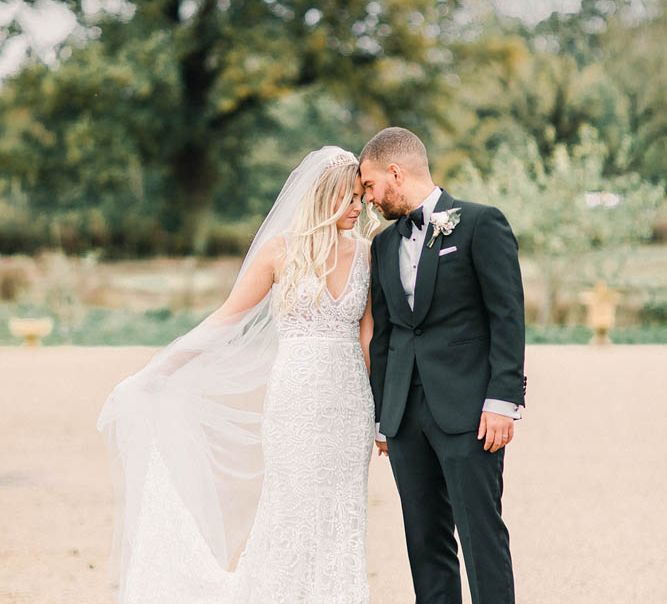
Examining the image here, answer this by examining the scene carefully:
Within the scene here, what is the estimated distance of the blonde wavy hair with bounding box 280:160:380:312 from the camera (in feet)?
11.6

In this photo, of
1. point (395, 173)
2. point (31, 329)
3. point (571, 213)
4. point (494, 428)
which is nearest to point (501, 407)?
point (494, 428)

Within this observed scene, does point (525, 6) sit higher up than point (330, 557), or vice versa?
point (525, 6)

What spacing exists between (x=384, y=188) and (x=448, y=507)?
1.08 metres

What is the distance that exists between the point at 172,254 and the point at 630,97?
36.9 feet

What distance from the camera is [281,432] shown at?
3650 mm

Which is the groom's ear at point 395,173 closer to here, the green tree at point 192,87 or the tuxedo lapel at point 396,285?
the tuxedo lapel at point 396,285

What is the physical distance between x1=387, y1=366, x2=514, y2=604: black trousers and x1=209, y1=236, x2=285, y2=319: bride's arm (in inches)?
26.1

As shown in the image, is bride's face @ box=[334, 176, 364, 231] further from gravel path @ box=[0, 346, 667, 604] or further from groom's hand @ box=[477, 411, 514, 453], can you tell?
gravel path @ box=[0, 346, 667, 604]

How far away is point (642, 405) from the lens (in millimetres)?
10078

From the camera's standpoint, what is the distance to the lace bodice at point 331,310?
358cm

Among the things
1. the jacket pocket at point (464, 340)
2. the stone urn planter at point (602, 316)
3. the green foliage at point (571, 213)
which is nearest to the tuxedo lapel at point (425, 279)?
the jacket pocket at point (464, 340)

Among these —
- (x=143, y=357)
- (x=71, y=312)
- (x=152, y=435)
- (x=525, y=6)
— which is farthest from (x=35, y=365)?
(x=525, y=6)

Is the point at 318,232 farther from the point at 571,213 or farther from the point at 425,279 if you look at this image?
the point at 571,213

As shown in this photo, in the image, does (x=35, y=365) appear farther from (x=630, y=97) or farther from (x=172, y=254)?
(x=630, y=97)
